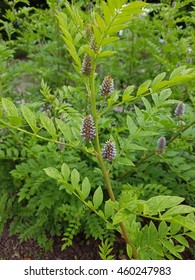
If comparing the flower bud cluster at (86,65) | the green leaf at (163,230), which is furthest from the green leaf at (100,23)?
the green leaf at (163,230)

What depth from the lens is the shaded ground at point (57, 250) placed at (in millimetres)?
2492

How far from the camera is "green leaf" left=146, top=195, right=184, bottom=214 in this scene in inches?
41.1

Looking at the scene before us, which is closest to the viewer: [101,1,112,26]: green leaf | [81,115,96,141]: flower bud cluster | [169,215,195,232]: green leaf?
[101,1,112,26]: green leaf

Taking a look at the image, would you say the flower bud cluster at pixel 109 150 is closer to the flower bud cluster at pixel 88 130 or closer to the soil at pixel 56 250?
the flower bud cluster at pixel 88 130

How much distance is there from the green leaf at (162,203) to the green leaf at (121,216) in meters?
0.07

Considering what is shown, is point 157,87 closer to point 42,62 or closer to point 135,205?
point 135,205

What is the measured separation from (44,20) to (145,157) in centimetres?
147

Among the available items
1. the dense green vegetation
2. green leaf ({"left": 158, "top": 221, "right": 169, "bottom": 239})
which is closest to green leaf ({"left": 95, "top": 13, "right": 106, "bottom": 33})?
the dense green vegetation

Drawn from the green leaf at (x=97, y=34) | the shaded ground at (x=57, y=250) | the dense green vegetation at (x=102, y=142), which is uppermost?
the green leaf at (x=97, y=34)

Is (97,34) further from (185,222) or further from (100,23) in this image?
(185,222)

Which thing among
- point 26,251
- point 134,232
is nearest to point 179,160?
point 134,232

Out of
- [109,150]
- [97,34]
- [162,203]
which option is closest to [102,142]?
[109,150]

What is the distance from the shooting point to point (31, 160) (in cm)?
214

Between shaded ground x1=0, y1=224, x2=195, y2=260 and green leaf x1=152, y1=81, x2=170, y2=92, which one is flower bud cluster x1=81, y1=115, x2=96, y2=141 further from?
shaded ground x1=0, y1=224, x2=195, y2=260
